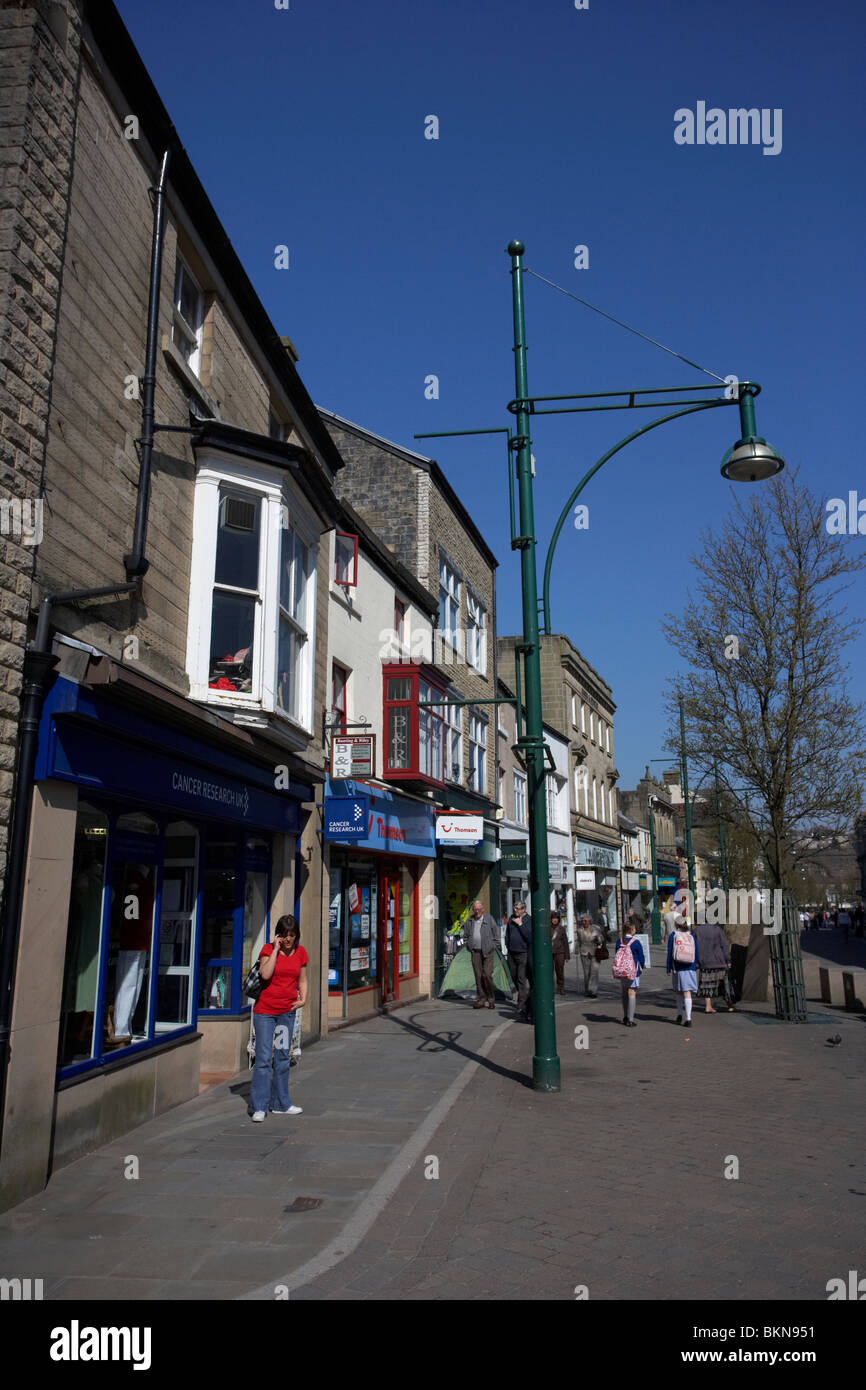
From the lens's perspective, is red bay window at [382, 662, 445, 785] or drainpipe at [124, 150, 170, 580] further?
red bay window at [382, 662, 445, 785]

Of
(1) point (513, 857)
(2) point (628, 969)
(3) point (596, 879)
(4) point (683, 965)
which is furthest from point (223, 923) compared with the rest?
(3) point (596, 879)

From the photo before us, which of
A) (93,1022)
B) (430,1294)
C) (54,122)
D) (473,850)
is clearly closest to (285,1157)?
(93,1022)

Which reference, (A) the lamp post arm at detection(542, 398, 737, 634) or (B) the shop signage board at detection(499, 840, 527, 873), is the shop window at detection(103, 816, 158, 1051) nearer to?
(A) the lamp post arm at detection(542, 398, 737, 634)

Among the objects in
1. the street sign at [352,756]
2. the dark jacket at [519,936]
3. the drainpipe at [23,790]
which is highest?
the street sign at [352,756]

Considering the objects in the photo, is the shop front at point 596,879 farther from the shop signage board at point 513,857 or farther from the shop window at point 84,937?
the shop window at point 84,937

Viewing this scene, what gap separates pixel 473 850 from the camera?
22.0m

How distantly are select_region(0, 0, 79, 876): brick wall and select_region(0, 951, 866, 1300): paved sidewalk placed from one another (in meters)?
2.35

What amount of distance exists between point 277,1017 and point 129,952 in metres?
1.39

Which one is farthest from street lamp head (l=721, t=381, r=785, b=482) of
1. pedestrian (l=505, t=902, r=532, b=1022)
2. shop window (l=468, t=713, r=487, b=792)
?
shop window (l=468, t=713, r=487, b=792)

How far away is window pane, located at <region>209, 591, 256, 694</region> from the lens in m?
9.39

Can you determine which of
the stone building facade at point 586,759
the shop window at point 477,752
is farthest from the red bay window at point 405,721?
the stone building facade at point 586,759

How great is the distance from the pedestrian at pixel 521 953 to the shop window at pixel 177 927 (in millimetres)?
7237

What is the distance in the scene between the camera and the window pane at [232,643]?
939 cm

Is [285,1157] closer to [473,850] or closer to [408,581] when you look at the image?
[408,581]
